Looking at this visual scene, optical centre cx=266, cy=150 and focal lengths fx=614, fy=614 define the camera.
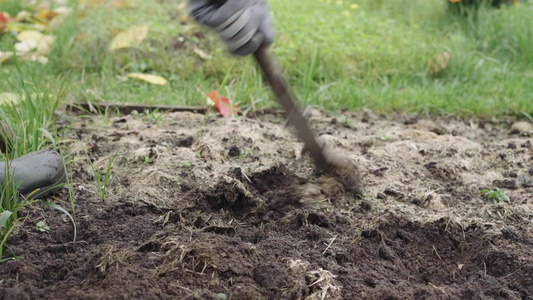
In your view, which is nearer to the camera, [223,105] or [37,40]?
[223,105]

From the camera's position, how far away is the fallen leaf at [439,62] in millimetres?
4613

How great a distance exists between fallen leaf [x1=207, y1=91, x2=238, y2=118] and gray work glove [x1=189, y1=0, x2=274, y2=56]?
5.51 feet

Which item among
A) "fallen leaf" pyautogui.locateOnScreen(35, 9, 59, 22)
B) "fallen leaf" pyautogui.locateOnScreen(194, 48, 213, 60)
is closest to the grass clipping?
"fallen leaf" pyautogui.locateOnScreen(194, 48, 213, 60)

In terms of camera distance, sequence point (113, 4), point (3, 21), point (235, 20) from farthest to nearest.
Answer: point (113, 4) → point (3, 21) → point (235, 20)

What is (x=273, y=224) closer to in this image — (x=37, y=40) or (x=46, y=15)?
(x=37, y=40)

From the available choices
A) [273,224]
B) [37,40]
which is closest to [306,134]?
[273,224]

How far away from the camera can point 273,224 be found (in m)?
2.31

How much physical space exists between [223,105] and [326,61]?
1318 mm

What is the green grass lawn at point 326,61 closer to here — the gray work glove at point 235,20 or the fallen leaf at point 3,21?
the fallen leaf at point 3,21

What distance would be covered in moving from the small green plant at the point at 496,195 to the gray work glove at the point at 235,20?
1.37m

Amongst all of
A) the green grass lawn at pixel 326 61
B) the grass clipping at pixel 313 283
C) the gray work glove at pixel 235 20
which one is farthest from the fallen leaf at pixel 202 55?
the grass clipping at pixel 313 283

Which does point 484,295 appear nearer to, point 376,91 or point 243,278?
point 243,278

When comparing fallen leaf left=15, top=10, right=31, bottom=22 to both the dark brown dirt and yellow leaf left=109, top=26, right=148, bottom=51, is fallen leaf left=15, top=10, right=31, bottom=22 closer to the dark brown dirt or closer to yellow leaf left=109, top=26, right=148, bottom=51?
yellow leaf left=109, top=26, right=148, bottom=51

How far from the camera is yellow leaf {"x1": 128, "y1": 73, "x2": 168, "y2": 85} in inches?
167
